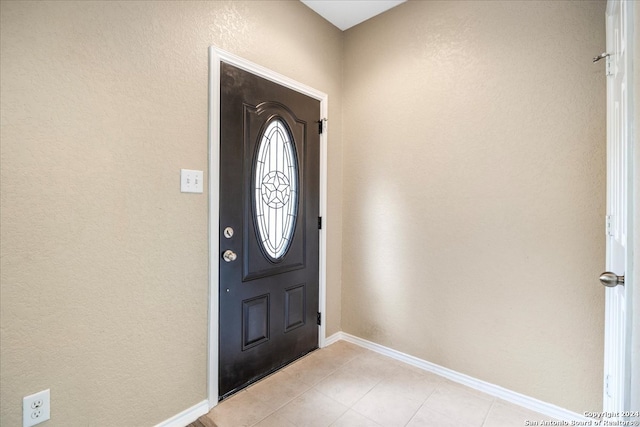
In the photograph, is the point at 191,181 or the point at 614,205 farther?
the point at 191,181

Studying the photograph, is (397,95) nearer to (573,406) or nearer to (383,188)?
(383,188)

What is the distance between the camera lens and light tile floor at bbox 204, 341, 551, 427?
169 centimetres

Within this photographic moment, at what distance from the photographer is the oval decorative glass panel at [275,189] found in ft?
6.74

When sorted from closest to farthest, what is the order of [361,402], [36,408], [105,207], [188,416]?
[36,408] → [105,207] → [188,416] → [361,402]

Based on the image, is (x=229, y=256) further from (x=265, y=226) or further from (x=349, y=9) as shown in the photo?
(x=349, y=9)

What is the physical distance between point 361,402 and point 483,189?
1.58m

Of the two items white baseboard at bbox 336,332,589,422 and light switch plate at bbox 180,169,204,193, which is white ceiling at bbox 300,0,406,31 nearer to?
light switch plate at bbox 180,169,204,193

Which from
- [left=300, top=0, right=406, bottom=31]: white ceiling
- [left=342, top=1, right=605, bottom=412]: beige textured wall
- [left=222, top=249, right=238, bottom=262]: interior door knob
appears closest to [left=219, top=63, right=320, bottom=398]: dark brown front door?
[left=222, top=249, right=238, bottom=262]: interior door knob

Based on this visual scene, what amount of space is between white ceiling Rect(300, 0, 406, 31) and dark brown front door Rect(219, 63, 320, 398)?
727mm

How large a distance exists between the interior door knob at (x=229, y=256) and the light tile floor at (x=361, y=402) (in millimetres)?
871

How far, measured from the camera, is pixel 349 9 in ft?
7.86

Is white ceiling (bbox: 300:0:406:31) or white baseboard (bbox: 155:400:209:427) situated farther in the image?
white ceiling (bbox: 300:0:406:31)

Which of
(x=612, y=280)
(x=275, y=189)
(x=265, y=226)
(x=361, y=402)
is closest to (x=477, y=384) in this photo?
(x=361, y=402)

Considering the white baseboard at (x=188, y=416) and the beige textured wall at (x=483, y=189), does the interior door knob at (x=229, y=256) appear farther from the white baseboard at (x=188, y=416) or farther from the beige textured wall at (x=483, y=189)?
the beige textured wall at (x=483, y=189)
